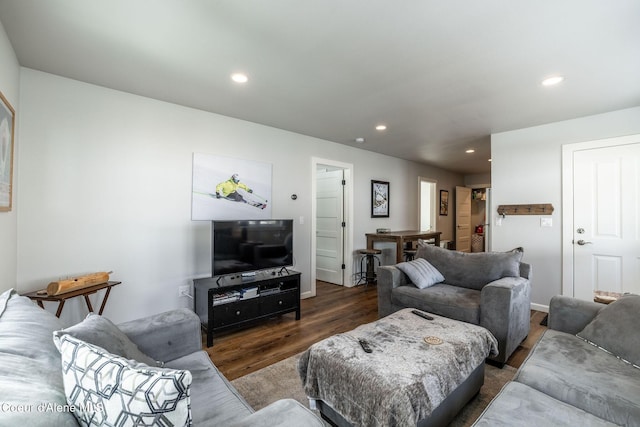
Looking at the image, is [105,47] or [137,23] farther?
[105,47]

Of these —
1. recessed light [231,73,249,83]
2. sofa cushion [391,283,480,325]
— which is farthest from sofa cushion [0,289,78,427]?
sofa cushion [391,283,480,325]

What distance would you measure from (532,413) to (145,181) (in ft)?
10.8

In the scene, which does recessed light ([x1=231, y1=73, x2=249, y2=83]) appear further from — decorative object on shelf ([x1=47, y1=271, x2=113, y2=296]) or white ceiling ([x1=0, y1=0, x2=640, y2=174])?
decorative object on shelf ([x1=47, y1=271, x2=113, y2=296])

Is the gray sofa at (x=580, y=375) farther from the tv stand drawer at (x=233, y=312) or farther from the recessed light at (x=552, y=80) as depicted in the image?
the tv stand drawer at (x=233, y=312)

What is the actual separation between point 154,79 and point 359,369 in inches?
107

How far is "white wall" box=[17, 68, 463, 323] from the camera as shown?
2.35 m

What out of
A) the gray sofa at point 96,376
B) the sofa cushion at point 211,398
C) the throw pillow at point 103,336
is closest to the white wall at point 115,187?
the gray sofa at point 96,376

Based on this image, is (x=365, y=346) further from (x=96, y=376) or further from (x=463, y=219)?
(x=463, y=219)

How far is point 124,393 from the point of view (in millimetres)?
686

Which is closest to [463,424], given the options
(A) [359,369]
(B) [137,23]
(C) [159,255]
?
(A) [359,369]

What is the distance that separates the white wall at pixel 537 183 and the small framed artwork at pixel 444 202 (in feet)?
9.68

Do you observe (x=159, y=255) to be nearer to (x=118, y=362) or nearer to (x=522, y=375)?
(x=118, y=362)

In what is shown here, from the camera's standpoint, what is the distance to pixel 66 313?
96.7 inches

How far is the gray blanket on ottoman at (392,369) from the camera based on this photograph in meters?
1.32
